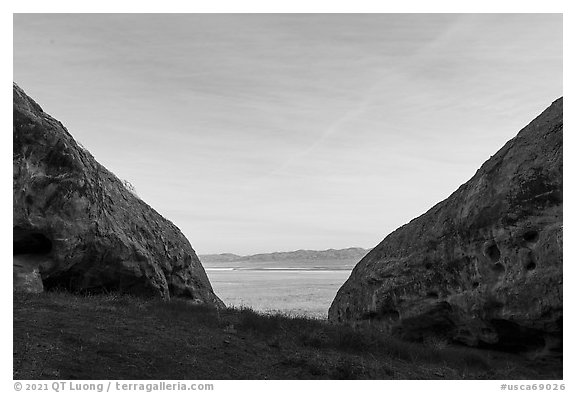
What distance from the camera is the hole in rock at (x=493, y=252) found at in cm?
1653

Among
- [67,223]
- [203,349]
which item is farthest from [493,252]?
[67,223]

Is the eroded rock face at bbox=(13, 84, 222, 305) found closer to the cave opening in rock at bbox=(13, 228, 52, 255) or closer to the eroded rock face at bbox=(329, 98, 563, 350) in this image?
the cave opening in rock at bbox=(13, 228, 52, 255)

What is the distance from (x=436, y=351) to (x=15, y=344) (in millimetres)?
12039

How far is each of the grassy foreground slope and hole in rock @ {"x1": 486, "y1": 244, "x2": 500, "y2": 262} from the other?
333 centimetres

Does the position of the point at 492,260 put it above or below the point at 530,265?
above

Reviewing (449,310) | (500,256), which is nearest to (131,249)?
(449,310)

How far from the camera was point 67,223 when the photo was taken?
18.7 m

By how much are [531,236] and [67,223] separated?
1669cm

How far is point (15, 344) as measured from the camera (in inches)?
404

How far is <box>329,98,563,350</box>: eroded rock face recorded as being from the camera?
15.0 m

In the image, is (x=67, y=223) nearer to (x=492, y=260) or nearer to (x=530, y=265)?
(x=492, y=260)

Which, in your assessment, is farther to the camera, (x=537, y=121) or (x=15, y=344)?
(x=537, y=121)

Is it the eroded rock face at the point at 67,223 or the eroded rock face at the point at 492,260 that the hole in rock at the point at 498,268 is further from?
the eroded rock face at the point at 67,223

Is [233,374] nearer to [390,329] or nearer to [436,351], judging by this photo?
[436,351]
